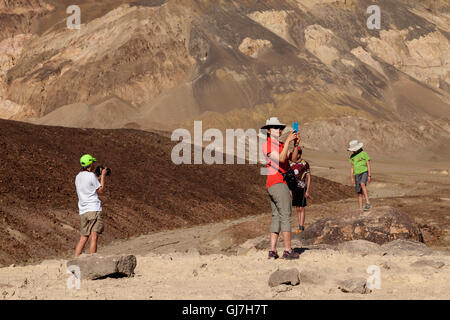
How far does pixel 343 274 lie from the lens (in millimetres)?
8219

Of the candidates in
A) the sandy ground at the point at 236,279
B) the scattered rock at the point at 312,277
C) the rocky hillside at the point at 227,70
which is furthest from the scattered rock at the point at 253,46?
the scattered rock at the point at 312,277

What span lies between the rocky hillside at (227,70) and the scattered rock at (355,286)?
7162 cm

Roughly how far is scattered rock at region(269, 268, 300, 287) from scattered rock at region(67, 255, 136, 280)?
6.46 ft

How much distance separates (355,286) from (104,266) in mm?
3146

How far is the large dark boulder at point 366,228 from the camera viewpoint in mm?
13508

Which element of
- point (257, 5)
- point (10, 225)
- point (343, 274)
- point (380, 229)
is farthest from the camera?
point (257, 5)

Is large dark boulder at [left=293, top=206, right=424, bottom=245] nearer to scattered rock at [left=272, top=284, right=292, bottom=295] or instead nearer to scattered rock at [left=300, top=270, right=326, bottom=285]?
scattered rock at [left=300, top=270, right=326, bottom=285]

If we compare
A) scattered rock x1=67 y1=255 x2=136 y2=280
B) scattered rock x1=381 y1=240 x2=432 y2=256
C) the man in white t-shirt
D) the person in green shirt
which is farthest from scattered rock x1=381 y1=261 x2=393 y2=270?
the person in green shirt

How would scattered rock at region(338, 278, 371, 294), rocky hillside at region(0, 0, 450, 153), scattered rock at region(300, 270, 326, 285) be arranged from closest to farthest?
scattered rock at region(338, 278, 371, 294), scattered rock at region(300, 270, 326, 285), rocky hillside at region(0, 0, 450, 153)

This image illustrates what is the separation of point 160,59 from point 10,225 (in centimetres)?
7831

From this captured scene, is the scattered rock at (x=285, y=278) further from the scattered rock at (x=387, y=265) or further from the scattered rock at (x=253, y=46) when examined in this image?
the scattered rock at (x=253, y=46)

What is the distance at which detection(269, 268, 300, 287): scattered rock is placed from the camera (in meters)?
7.51
